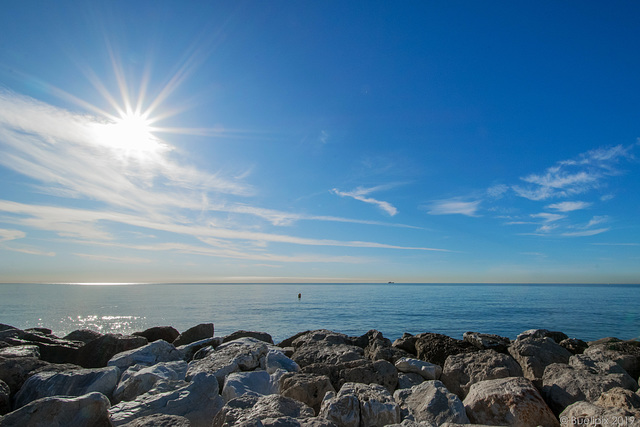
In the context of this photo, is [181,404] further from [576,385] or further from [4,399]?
[576,385]

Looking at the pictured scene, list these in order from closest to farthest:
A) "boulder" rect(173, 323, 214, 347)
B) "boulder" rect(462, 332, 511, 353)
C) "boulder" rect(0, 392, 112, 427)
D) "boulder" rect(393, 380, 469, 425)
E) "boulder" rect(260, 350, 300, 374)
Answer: "boulder" rect(0, 392, 112, 427), "boulder" rect(393, 380, 469, 425), "boulder" rect(260, 350, 300, 374), "boulder" rect(462, 332, 511, 353), "boulder" rect(173, 323, 214, 347)

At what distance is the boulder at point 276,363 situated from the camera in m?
7.58

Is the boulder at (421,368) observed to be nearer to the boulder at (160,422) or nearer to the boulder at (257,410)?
the boulder at (257,410)

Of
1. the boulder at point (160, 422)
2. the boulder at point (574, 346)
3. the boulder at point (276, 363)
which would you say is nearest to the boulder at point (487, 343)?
the boulder at point (574, 346)

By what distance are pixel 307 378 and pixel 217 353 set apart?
314cm

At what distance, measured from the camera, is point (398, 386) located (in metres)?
7.07

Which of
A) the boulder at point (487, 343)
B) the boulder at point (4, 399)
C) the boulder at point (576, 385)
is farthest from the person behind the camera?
the boulder at point (487, 343)

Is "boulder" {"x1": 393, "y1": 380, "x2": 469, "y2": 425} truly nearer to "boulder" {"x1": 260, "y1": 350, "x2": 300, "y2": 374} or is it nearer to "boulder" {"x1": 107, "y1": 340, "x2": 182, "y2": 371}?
"boulder" {"x1": 260, "y1": 350, "x2": 300, "y2": 374}

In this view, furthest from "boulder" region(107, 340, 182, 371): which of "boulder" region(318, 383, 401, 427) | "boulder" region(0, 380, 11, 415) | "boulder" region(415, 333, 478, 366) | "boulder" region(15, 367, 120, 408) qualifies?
"boulder" region(415, 333, 478, 366)

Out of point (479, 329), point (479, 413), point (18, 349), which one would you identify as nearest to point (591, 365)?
point (479, 413)

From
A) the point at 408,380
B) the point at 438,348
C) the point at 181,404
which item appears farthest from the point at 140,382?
Answer: the point at 438,348

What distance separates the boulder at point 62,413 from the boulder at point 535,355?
840 cm

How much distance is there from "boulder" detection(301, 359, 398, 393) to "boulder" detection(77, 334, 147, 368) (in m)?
5.81

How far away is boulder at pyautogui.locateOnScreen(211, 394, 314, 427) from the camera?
171 inches
